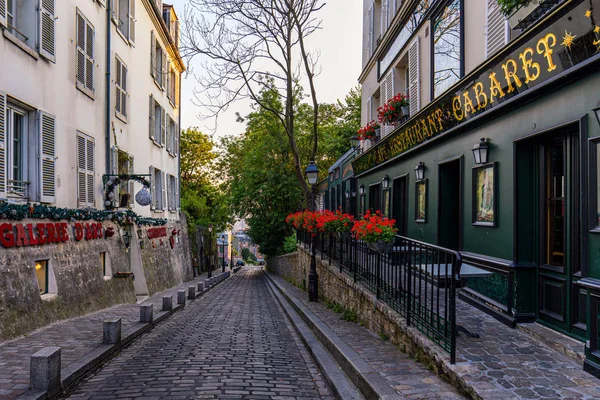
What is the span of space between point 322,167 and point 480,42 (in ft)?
96.6

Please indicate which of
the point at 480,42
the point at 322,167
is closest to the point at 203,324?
the point at 480,42

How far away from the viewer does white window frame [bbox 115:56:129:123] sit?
13.9m

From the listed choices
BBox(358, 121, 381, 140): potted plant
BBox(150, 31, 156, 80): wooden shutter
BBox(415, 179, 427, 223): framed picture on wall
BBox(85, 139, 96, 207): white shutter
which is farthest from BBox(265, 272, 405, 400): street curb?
BBox(150, 31, 156, 80): wooden shutter

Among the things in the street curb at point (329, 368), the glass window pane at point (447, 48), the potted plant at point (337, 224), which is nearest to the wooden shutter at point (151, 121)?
the potted plant at point (337, 224)

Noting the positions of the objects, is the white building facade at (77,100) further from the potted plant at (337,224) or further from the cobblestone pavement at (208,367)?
the potted plant at (337,224)

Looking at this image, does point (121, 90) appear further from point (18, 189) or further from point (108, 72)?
point (18, 189)

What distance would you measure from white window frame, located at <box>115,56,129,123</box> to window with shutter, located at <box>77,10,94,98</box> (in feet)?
6.03

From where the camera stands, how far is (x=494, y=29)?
24.3 feet

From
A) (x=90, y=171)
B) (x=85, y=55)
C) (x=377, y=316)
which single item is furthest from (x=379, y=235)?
(x=85, y=55)

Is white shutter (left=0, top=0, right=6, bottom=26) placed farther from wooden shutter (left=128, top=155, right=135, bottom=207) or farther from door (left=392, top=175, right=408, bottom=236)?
door (left=392, top=175, right=408, bottom=236)

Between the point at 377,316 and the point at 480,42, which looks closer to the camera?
the point at 377,316

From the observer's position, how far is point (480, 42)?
7.98 m

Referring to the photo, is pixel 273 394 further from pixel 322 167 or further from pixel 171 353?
pixel 322 167

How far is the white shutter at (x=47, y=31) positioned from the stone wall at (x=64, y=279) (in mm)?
3280
